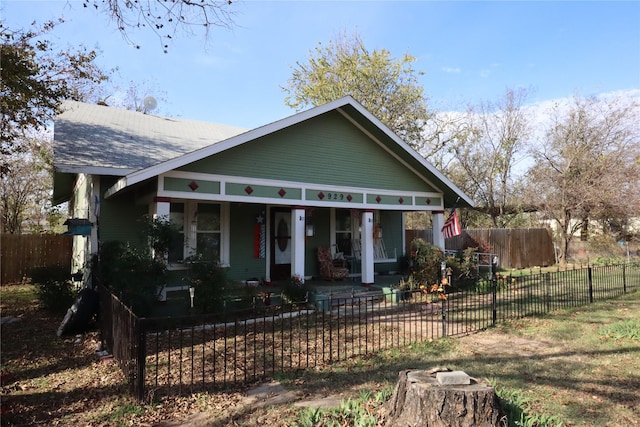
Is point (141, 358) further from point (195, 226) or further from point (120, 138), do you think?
point (120, 138)

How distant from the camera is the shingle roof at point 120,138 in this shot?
9.11m

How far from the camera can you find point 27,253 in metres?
16.1

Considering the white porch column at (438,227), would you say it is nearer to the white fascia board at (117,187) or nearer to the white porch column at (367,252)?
the white porch column at (367,252)

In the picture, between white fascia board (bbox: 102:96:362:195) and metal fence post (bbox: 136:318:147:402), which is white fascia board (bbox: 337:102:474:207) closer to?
white fascia board (bbox: 102:96:362:195)

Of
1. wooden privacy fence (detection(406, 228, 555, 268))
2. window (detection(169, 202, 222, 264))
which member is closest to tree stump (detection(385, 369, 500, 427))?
window (detection(169, 202, 222, 264))

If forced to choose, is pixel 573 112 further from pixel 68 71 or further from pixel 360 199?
pixel 68 71

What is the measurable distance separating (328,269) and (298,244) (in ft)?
8.33

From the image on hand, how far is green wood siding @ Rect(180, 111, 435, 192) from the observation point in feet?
31.7

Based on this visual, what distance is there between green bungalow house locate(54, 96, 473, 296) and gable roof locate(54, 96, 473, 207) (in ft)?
0.11

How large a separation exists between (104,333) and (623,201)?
23.3m

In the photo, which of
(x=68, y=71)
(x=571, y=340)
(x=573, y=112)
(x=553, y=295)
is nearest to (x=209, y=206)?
(x=68, y=71)

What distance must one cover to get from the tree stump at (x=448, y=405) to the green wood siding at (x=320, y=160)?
707 cm

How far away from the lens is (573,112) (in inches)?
903

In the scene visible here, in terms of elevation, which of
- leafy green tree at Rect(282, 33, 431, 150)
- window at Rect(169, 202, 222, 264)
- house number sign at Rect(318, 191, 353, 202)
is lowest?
window at Rect(169, 202, 222, 264)
